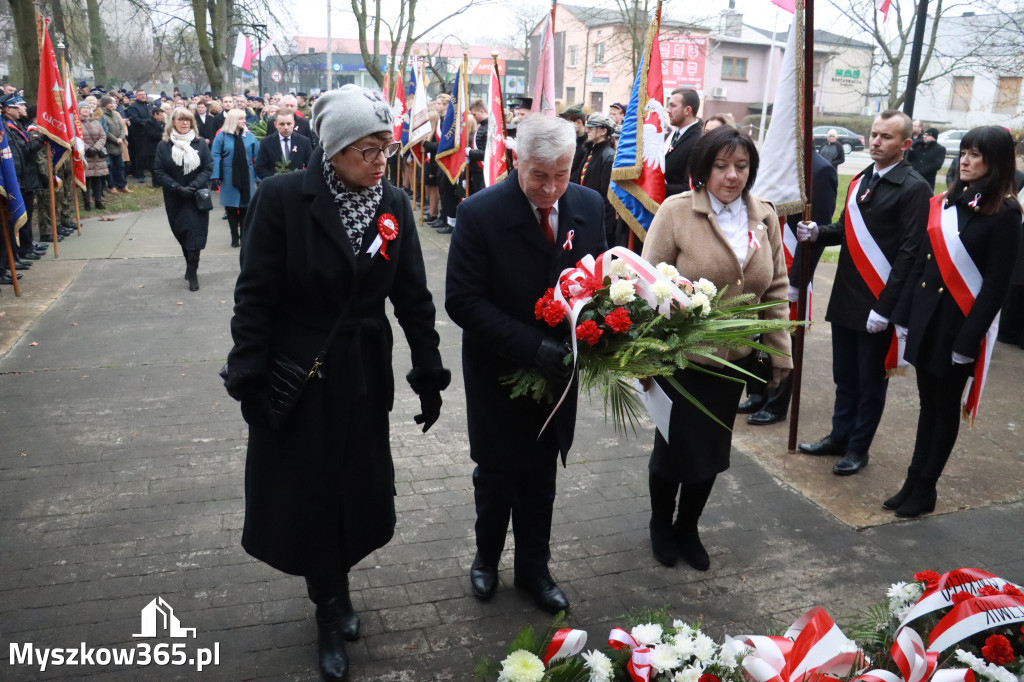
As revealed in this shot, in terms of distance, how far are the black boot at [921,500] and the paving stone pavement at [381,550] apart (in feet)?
0.30

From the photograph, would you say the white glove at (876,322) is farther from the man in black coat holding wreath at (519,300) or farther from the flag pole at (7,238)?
the flag pole at (7,238)

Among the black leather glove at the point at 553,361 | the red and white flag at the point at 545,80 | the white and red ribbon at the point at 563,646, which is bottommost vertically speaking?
the white and red ribbon at the point at 563,646

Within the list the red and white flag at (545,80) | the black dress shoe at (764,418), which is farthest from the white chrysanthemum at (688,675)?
the red and white flag at (545,80)

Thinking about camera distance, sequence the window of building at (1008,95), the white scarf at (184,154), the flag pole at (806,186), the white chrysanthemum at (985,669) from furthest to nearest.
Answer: the window of building at (1008,95)
the white scarf at (184,154)
the flag pole at (806,186)
the white chrysanthemum at (985,669)

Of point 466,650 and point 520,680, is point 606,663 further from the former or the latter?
point 466,650

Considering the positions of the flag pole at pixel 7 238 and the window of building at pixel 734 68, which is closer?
the flag pole at pixel 7 238

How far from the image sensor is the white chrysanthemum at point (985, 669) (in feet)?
6.93

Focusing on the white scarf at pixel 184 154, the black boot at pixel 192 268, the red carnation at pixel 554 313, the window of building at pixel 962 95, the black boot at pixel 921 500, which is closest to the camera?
the red carnation at pixel 554 313

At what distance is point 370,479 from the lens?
314 centimetres

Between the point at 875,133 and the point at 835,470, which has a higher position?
the point at 875,133

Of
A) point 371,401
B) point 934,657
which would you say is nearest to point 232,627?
point 371,401

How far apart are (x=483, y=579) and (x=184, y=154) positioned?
24.6 ft

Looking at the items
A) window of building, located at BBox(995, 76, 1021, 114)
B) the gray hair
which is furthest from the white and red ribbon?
window of building, located at BBox(995, 76, 1021, 114)

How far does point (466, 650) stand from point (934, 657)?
68.9 inches
